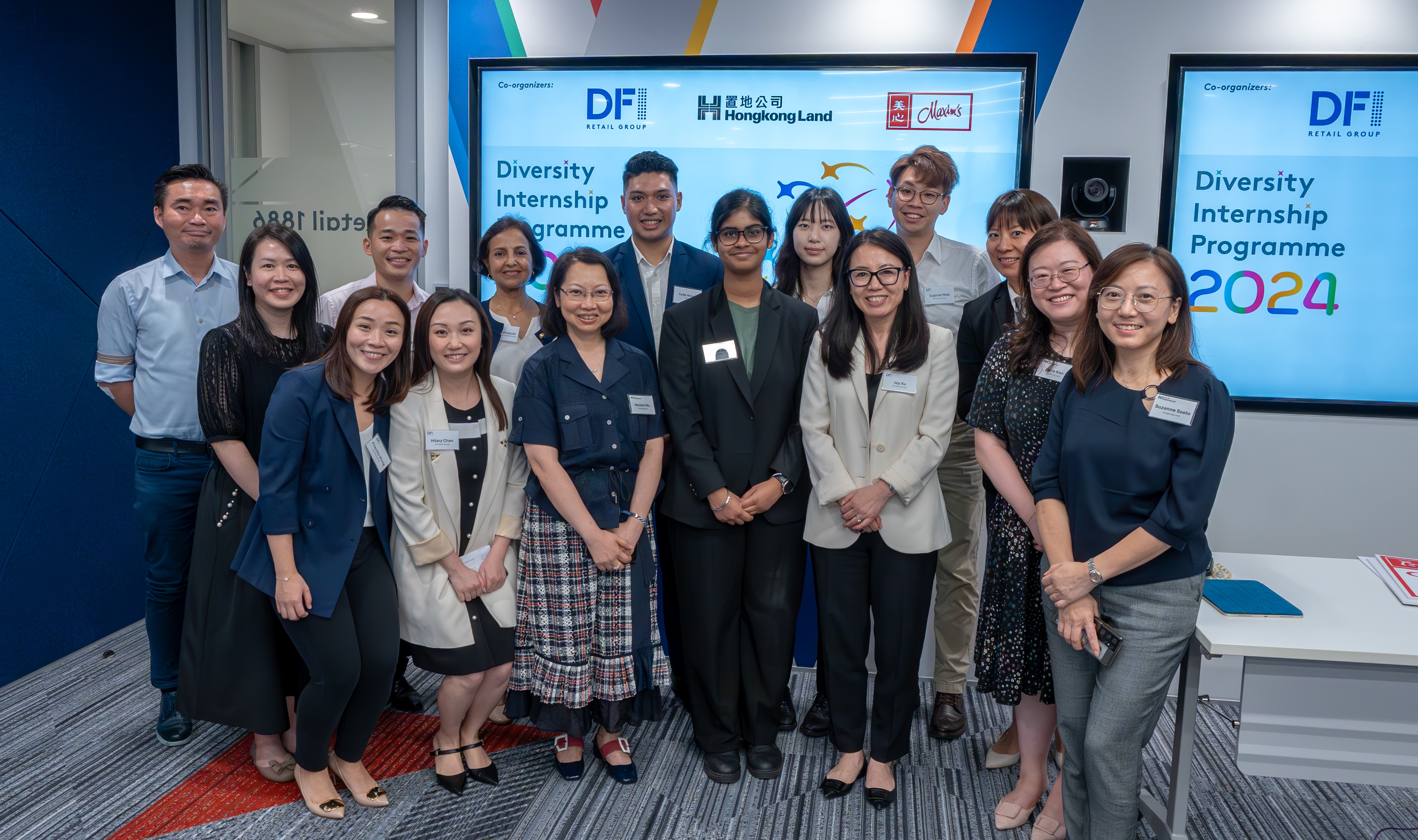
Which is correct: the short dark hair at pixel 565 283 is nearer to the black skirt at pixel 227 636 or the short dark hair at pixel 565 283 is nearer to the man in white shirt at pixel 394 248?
the man in white shirt at pixel 394 248

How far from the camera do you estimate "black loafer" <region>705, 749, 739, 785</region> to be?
2.64 meters

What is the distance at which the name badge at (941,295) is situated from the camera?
9.93ft

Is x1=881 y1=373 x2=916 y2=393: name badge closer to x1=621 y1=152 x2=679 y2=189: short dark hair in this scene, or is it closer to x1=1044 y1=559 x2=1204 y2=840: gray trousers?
x1=1044 y1=559 x2=1204 y2=840: gray trousers

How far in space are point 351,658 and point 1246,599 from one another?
93.6 inches

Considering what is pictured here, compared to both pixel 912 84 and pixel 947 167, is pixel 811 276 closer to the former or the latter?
pixel 947 167

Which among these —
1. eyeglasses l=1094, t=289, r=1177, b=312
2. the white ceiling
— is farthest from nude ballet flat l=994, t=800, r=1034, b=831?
the white ceiling

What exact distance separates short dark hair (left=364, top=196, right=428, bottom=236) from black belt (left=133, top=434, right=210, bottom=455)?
90 centimetres

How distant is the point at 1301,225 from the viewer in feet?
10.6

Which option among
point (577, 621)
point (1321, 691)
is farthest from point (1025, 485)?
point (577, 621)

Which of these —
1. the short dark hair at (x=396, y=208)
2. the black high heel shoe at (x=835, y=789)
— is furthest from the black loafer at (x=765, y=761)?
the short dark hair at (x=396, y=208)

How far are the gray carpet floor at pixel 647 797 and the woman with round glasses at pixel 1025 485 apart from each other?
245mm

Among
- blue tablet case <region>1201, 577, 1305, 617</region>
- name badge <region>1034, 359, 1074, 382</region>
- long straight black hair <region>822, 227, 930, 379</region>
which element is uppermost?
long straight black hair <region>822, 227, 930, 379</region>

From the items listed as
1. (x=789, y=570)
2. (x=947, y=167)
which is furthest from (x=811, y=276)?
(x=789, y=570)

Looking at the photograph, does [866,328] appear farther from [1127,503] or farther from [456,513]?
[456,513]
